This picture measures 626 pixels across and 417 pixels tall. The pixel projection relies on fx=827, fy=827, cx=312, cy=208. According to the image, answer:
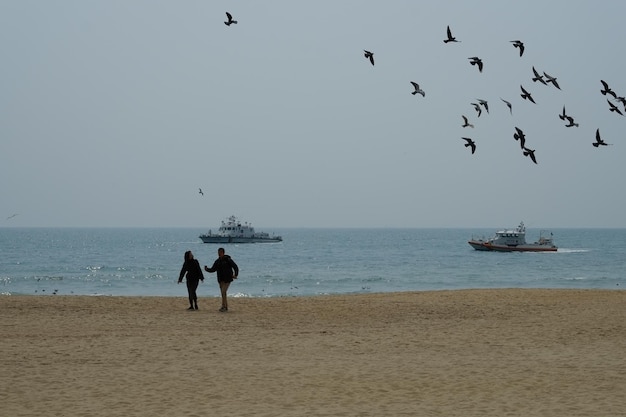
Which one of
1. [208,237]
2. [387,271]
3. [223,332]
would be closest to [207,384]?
[223,332]

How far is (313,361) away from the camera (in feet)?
47.9

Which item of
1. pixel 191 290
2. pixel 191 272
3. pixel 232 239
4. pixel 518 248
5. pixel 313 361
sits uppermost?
pixel 191 272

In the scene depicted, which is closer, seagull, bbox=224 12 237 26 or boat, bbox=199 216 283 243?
seagull, bbox=224 12 237 26

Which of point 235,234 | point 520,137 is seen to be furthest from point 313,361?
point 235,234

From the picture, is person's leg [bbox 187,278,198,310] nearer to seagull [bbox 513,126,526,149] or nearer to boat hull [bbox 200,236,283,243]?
seagull [bbox 513,126,526,149]

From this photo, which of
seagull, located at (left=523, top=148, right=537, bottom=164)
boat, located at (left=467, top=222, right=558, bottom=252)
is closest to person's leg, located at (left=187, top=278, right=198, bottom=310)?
seagull, located at (left=523, top=148, right=537, bottom=164)

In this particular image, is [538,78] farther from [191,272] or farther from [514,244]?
[514,244]

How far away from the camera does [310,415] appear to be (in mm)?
10359

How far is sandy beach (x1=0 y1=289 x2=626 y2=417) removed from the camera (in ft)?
36.0

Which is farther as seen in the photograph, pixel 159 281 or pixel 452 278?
pixel 452 278

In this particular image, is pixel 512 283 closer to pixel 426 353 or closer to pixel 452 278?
pixel 452 278

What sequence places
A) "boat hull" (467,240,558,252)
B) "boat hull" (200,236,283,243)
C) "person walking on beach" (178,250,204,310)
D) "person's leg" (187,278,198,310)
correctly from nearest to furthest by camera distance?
1. "person walking on beach" (178,250,204,310)
2. "person's leg" (187,278,198,310)
3. "boat hull" (467,240,558,252)
4. "boat hull" (200,236,283,243)

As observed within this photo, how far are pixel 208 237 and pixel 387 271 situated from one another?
275 ft

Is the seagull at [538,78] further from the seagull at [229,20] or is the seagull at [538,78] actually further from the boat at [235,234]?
the boat at [235,234]
